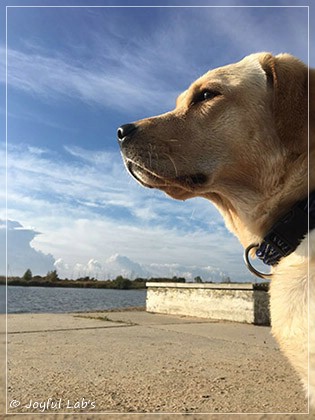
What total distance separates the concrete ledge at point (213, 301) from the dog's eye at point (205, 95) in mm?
4983

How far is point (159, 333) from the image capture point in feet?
20.2

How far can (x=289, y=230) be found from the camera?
239cm

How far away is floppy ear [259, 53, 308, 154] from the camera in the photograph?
2588mm

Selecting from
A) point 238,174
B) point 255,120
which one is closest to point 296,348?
point 238,174

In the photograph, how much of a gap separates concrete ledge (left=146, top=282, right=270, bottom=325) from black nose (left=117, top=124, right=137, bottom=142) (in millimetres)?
5116

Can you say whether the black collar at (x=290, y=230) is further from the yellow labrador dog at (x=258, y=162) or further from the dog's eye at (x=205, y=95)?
the dog's eye at (x=205, y=95)

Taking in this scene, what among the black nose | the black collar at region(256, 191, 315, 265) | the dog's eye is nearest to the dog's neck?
the black collar at region(256, 191, 315, 265)

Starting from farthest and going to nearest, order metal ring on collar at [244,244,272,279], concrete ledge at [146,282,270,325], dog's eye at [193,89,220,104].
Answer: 1. concrete ledge at [146,282,270,325]
2. dog's eye at [193,89,220,104]
3. metal ring on collar at [244,244,272,279]

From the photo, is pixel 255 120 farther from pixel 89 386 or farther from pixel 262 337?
pixel 262 337

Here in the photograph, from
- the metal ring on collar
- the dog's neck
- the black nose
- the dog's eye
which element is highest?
the dog's eye

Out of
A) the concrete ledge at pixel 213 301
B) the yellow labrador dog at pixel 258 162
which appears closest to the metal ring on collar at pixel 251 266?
the yellow labrador dog at pixel 258 162

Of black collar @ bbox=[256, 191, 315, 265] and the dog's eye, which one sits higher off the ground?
the dog's eye

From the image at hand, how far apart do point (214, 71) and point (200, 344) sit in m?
3.38

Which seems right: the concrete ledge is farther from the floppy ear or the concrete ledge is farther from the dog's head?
the floppy ear
